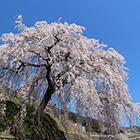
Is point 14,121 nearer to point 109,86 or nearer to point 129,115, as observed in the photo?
point 109,86

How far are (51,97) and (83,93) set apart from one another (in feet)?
7.18

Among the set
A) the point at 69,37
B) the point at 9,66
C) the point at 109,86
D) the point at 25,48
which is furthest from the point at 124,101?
the point at 9,66

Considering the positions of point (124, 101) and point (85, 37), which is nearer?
point (124, 101)

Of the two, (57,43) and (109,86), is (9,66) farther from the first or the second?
(109,86)

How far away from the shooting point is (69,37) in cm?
514

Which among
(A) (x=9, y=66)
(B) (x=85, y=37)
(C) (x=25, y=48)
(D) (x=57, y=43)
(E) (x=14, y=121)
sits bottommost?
(E) (x=14, y=121)

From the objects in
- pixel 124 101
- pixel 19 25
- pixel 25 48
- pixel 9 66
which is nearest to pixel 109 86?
pixel 124 101

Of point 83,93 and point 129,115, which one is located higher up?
point 83,93

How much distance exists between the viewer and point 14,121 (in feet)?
17.5

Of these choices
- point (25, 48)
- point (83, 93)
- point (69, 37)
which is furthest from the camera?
point (69, 37)

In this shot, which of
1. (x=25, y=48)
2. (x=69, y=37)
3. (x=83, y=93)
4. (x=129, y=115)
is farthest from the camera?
(x=129, y=115)

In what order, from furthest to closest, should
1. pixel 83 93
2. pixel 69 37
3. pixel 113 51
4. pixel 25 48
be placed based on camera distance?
1. pixel 113 51
2. pixel 69 37
3. pixel 25 48
4. pixel 83 93

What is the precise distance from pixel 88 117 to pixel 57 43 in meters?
3.01

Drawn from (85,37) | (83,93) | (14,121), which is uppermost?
(85,37)
